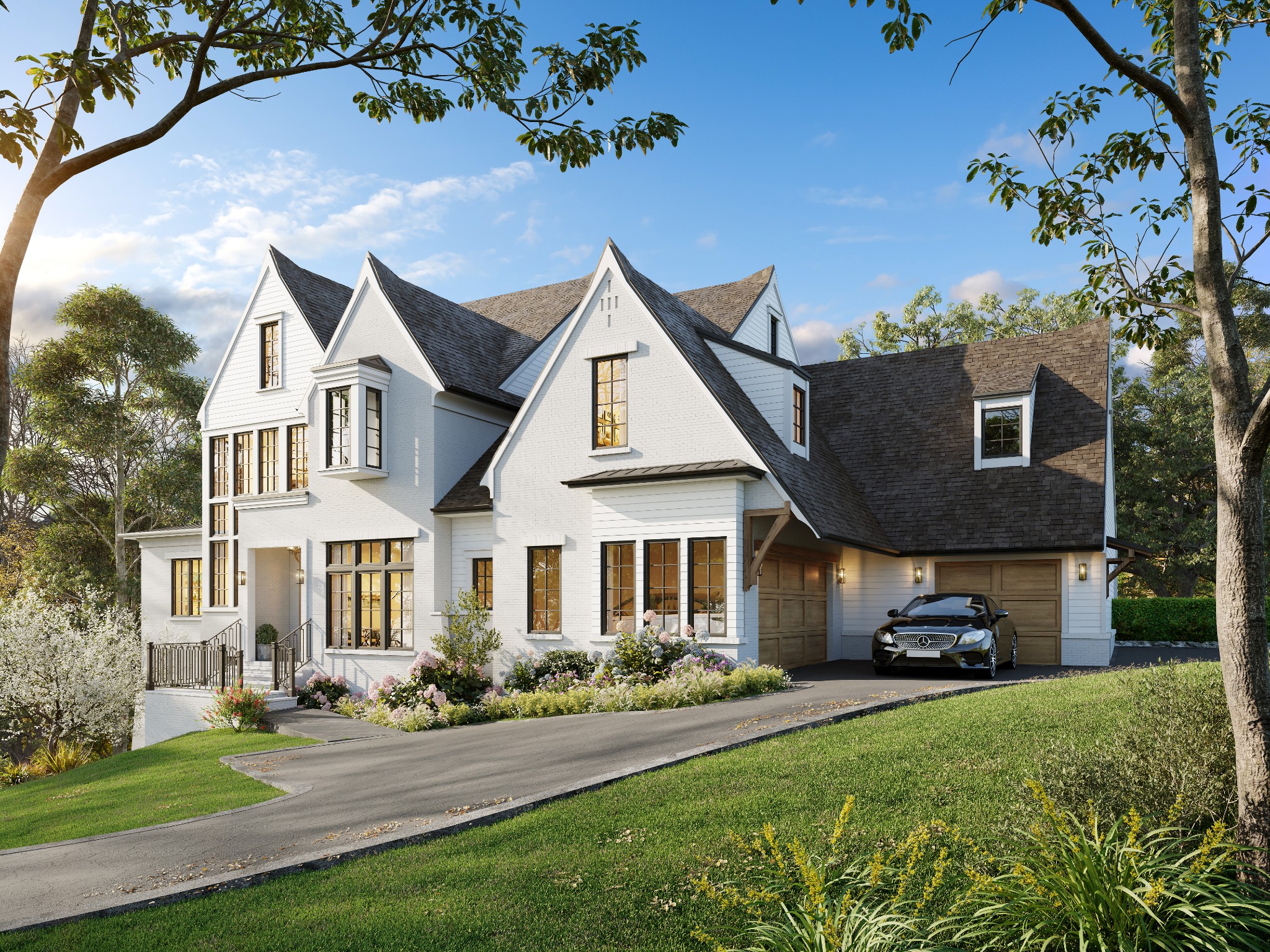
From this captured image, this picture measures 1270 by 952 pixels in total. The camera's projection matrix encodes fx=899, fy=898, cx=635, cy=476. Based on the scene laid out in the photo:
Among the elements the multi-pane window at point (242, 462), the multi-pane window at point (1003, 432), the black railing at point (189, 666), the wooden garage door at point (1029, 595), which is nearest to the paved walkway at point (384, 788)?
the wooden garage door at point (1029, 595)

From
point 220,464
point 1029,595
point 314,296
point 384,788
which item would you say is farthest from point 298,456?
point 1029,595

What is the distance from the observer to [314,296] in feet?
80.0

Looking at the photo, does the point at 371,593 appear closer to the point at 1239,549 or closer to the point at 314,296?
the point at 314,296

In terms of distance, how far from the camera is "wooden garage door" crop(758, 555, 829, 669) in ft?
57.5

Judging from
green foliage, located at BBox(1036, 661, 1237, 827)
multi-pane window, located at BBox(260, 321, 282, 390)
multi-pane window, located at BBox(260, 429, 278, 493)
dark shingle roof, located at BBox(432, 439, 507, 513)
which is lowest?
green foliage, located at BBox(1036, 661, 1237, 827)

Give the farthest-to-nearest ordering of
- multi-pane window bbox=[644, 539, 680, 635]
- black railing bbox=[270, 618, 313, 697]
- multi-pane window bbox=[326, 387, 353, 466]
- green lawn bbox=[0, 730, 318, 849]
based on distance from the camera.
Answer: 1. multi-pane window bbox=[326, 387, 353, 466]
2. black railing bbox=[270, 618, 313, 697]
3. multi-pane window bbox=[644, 539, 680, 635]
4. green lawn bbox=[0, 730, 318, 849]

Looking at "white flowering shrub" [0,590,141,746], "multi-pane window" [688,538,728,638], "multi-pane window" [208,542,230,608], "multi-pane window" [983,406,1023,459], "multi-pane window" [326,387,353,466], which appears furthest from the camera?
"multi-pane window" [208,542,230,608]

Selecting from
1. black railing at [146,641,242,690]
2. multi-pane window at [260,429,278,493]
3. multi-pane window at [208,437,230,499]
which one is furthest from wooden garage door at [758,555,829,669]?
multi-pane window at [208,437,230,499]

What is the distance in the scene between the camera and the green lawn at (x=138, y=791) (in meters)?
10.2

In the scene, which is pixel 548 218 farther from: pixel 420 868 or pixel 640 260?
pixel 420 868

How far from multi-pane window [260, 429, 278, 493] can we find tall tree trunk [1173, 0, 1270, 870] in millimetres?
22227

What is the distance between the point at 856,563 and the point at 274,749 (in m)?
12.8

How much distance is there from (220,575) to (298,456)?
4.44m

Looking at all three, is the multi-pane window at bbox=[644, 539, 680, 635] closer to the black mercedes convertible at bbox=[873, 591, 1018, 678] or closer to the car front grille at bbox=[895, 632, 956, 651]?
the black mercedes convertible at bbox=[873, 591, 1018, 678]
